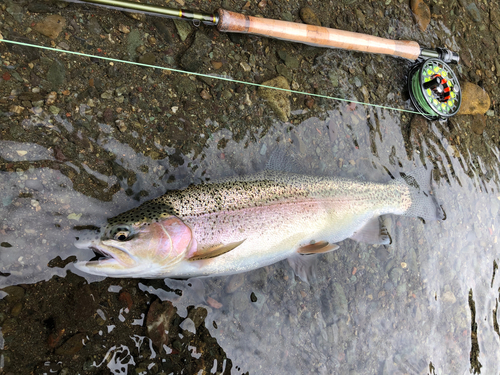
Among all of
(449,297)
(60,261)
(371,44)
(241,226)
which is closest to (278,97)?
(371,44)

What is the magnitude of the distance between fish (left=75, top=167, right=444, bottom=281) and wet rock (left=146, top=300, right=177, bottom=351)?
0.26 meters

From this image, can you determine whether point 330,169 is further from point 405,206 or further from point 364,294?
point 364,294

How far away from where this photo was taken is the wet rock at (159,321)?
2.46 m

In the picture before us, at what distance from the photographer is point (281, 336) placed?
2.83 meters

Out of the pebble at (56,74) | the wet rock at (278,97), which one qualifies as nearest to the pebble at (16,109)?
the pebble at (56,74)

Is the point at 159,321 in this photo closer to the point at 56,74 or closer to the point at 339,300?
the point at 339,300

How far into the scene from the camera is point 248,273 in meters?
2.81

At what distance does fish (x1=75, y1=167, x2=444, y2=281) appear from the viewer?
7.22ft

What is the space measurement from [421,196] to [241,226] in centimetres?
193

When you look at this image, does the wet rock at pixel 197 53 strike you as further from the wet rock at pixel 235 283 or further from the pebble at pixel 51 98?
the wet rock at pixel 235 283

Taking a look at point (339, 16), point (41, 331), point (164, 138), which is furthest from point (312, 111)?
point (41, 331)

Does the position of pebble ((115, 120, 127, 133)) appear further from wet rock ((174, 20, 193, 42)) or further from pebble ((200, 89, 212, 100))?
wet rock ((174, 20, 193, 42))

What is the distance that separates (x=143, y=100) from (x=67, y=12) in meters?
0.82

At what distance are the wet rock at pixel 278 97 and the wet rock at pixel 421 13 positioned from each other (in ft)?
6.69
